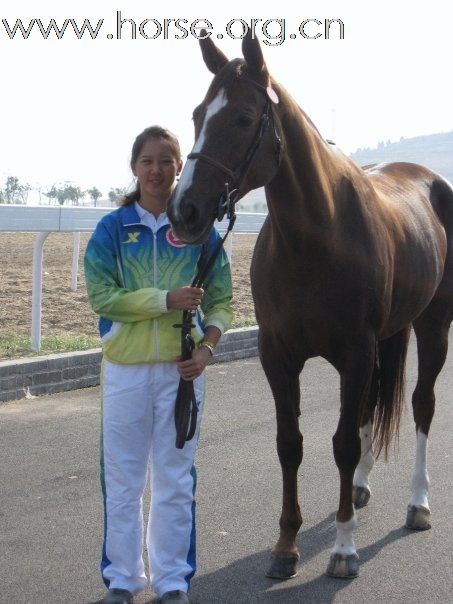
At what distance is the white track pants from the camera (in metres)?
4.11

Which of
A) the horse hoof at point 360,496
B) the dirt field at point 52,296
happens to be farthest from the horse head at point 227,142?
the dirt field at point 52,296

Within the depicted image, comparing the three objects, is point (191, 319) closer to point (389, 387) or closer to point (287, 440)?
point (287, 440)

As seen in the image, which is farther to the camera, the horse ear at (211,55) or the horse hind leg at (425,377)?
the horse hind leg at (425,377)

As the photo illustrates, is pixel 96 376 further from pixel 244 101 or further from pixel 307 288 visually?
pixel 244 101

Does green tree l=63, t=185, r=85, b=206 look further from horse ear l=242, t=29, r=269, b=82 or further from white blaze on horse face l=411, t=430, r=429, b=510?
horse ear l=242, t=29, r=269, b=82

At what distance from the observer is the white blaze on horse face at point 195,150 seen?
3822 millimetres

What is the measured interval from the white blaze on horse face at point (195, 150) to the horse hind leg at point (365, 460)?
7.72 feet

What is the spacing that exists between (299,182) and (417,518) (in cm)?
207

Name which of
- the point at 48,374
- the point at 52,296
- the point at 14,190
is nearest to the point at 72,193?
the point at 14,190

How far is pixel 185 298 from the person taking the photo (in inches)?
158

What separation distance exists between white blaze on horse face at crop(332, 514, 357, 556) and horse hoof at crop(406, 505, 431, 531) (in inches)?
27.8

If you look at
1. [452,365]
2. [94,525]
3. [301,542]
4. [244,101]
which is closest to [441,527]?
[301,542]

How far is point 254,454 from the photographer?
6648 mm

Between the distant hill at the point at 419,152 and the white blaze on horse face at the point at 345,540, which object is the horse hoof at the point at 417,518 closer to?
the white blaze on horse face at the point at 345,540
